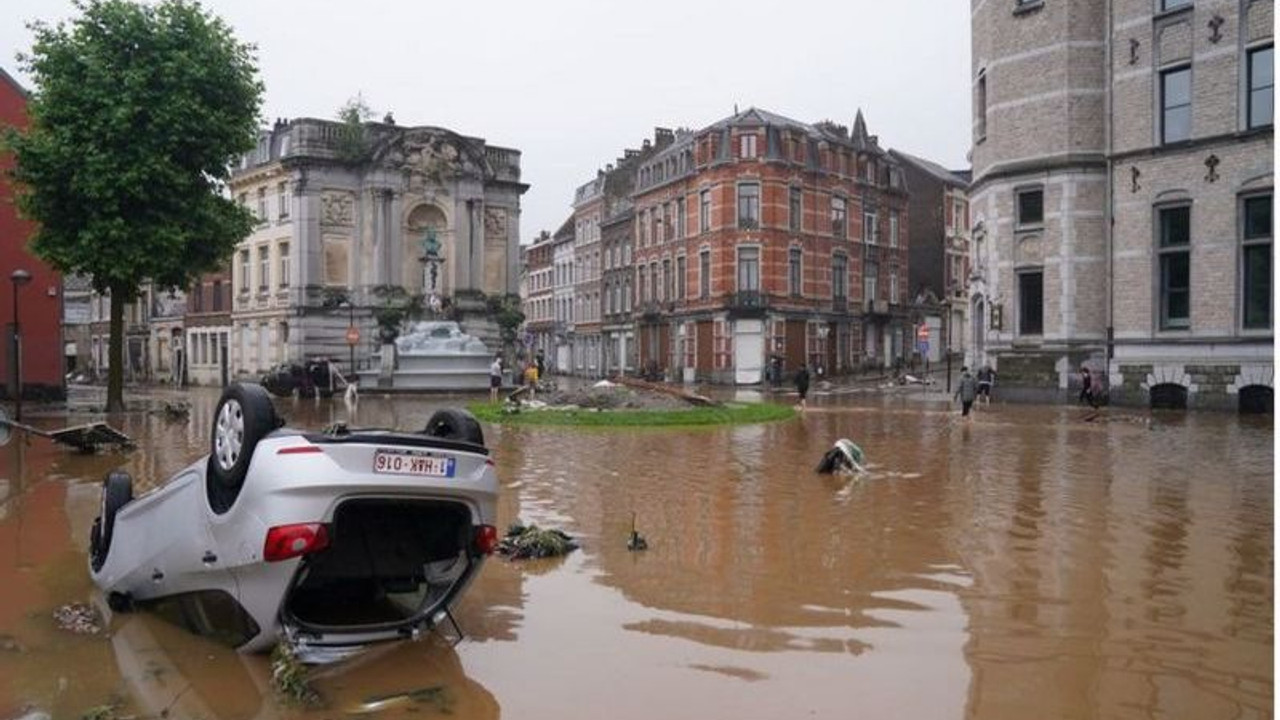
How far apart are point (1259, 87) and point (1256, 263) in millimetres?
4598

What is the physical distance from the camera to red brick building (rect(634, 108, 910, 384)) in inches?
2174

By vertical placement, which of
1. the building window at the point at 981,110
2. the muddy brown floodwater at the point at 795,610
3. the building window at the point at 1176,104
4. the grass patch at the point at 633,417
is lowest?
the muddy brown floodwater at the point at 795,610

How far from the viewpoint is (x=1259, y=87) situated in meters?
27.2

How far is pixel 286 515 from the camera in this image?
5367 mm

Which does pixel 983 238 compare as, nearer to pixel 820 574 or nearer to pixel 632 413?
pixel 632 413

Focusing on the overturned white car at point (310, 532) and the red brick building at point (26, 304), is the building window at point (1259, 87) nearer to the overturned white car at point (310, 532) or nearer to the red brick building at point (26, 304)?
the overturned white car at point (310, 532)

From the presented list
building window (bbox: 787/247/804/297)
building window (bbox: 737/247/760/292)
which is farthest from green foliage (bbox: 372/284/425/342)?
building window (bbox: 787/247/804/297)

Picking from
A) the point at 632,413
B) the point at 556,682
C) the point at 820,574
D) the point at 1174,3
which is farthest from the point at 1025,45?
the point at 556,682

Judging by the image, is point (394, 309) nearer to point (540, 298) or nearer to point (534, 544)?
point (540, 298)

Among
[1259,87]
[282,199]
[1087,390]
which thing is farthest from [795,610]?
[282,199]

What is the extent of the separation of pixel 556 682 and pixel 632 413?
59.7 feet

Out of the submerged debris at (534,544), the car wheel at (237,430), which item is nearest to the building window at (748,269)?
the submerged debris at (534,544)

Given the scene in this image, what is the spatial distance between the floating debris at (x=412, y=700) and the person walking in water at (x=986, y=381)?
29.5 meters

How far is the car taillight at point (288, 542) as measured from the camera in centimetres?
535
